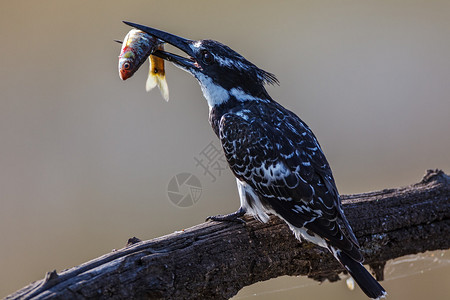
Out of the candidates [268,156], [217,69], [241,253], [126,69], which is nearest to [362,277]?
[241,253]

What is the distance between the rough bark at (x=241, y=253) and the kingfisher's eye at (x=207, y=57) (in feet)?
3.34

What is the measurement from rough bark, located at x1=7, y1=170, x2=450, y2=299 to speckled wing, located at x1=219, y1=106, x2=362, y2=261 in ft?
0.66

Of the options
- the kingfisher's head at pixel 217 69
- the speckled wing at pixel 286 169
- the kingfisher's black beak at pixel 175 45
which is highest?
the kingfisher's black beak at pixel 175 45

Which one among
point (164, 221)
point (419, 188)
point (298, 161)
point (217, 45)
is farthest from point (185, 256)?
point (164, 221)

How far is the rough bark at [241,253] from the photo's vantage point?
2605 mm

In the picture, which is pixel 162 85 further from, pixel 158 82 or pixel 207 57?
pixel 207 57

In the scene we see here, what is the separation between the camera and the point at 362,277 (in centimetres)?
310

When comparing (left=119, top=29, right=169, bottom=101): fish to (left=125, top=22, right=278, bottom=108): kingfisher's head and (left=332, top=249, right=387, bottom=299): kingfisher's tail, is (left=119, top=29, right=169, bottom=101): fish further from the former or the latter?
(left=332, top=249, right=387, bottom=299): kingfisher's tail

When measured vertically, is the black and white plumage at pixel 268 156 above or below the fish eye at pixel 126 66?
below

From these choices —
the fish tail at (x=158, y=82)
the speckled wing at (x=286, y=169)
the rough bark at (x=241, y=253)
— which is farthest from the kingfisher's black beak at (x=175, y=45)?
the rough bark at (x=241, y=253)

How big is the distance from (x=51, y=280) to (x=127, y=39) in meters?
1.73

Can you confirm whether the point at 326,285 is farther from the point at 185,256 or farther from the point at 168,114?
the point at 185,256

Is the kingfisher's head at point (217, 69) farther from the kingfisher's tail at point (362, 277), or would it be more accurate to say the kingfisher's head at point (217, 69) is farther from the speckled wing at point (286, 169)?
the kingfisher's tail at point (362, 277)

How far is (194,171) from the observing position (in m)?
6.66
